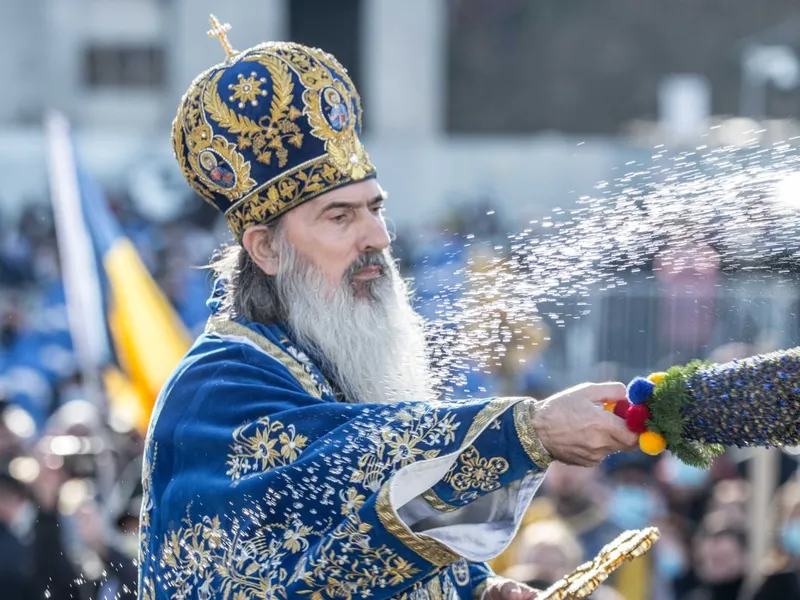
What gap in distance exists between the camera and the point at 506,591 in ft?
12.4

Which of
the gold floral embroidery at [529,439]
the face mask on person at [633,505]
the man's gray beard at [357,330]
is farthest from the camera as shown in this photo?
the face mask on person at [633,505]

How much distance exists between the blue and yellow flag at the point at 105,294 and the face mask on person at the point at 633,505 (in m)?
2.38

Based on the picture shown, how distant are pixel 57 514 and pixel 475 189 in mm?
11056

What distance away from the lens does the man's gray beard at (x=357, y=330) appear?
3656 mm

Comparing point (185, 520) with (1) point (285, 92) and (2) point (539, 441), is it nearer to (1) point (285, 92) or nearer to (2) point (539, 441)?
(2) point (539, 441)

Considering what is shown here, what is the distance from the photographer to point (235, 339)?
3551 millimetres

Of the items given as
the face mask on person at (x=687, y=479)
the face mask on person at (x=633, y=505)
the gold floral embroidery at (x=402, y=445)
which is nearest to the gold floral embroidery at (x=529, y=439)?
the gold floral embroidery at (x=402, y=445)

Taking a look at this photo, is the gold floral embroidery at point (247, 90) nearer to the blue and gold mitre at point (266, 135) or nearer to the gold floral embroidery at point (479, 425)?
the blue and gold mitre at point (266, 135)

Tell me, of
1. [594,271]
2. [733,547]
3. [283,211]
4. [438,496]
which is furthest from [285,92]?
[733,547]

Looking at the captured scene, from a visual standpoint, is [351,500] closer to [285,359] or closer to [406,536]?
[406,536]

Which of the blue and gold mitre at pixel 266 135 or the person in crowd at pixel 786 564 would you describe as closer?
the blue and gold mitre at pixel 266 135

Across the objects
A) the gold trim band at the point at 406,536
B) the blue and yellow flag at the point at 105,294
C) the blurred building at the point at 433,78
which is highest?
the gold trim band at the point at 406,536

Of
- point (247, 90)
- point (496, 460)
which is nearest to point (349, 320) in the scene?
point (247, 90)

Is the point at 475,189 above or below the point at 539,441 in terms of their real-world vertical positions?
below
